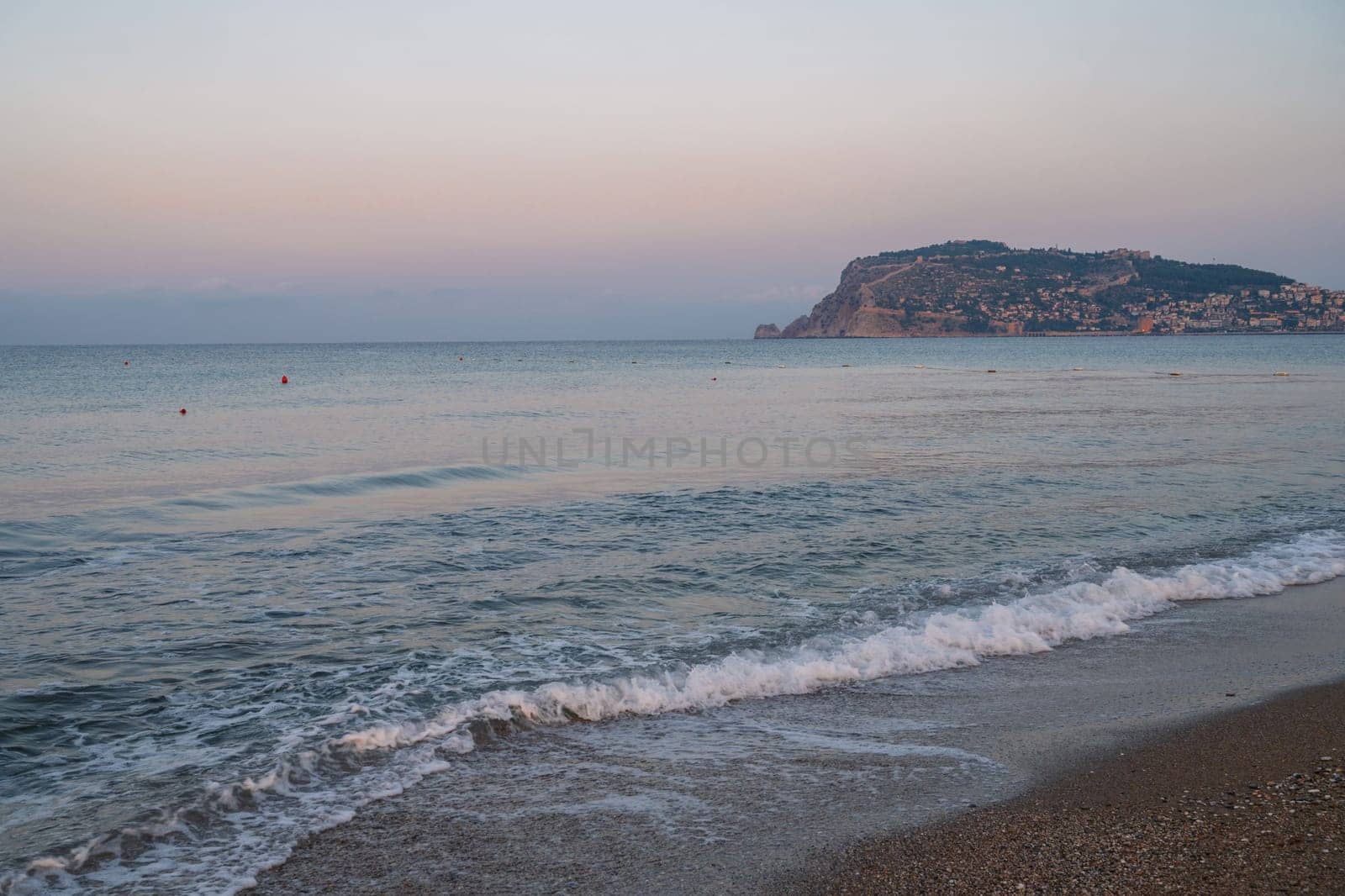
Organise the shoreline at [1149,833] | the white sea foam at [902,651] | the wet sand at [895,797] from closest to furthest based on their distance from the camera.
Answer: the shoreline at [1149,833], the wet sand at [895,797], the white sea foam at [902,651]

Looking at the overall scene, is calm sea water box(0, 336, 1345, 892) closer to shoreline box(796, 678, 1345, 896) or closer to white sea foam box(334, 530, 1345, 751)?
white sea foam box(334, 530, 1345, 751)

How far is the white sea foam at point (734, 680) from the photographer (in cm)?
519

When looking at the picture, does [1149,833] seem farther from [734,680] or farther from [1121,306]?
[1121,306]

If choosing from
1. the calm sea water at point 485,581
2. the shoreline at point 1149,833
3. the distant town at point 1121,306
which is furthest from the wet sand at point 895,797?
the distant town at point 1121,306

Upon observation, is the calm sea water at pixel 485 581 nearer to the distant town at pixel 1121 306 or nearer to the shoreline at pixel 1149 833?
the shoreline at pixel 1149 833

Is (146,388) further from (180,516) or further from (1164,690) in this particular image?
(1164,690)

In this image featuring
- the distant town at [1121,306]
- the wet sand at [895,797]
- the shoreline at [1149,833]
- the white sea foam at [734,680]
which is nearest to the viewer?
the shoreline at [1149,833]

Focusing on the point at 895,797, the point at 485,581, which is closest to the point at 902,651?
the point at 895,797

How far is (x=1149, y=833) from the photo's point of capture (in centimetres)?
485

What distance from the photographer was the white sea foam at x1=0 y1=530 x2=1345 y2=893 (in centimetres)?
519

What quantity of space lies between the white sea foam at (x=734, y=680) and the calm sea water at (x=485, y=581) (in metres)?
0.03

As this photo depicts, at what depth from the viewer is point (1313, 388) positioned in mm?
45562

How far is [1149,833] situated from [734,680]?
3372mm

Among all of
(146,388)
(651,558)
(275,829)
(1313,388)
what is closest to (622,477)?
(651,558)
